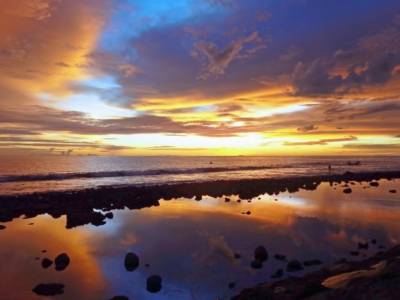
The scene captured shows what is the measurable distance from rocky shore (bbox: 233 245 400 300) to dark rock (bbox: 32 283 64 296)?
6245 millimetres

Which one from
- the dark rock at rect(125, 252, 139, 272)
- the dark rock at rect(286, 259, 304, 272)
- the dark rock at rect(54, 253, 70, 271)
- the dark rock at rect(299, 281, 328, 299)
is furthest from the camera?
the dark rock at rect(54, 253, 70, 271)

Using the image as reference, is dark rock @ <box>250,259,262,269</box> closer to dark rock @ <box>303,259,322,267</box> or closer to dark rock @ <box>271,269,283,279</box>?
dark rock @ <box>271,269,283,279</box>

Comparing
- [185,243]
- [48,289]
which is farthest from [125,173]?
[48,289]

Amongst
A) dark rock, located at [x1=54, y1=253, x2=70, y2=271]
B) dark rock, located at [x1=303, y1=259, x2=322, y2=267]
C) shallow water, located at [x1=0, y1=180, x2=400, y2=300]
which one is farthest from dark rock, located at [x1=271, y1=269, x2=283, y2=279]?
dark rock, located at [x1=54, y1=253, x2=70, y2=271]

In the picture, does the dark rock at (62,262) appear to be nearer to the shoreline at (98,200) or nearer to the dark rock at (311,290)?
the shoreline at (98,200)

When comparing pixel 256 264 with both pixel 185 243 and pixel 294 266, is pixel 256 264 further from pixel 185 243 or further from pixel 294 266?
pixel 185 243

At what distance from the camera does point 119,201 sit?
1319 inches

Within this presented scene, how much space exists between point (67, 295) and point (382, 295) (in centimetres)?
979

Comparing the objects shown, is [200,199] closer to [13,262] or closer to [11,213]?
[11,213]

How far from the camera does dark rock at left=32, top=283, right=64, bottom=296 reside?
476 inches

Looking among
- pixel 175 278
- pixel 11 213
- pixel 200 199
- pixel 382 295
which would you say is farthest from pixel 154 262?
pixel 200 199

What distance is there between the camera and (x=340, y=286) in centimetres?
935

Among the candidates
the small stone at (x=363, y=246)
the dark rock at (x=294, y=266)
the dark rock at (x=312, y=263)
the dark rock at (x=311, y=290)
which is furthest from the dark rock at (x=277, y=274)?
the small stone at (x=363, y=246)

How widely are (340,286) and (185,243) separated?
9921 millimetres
